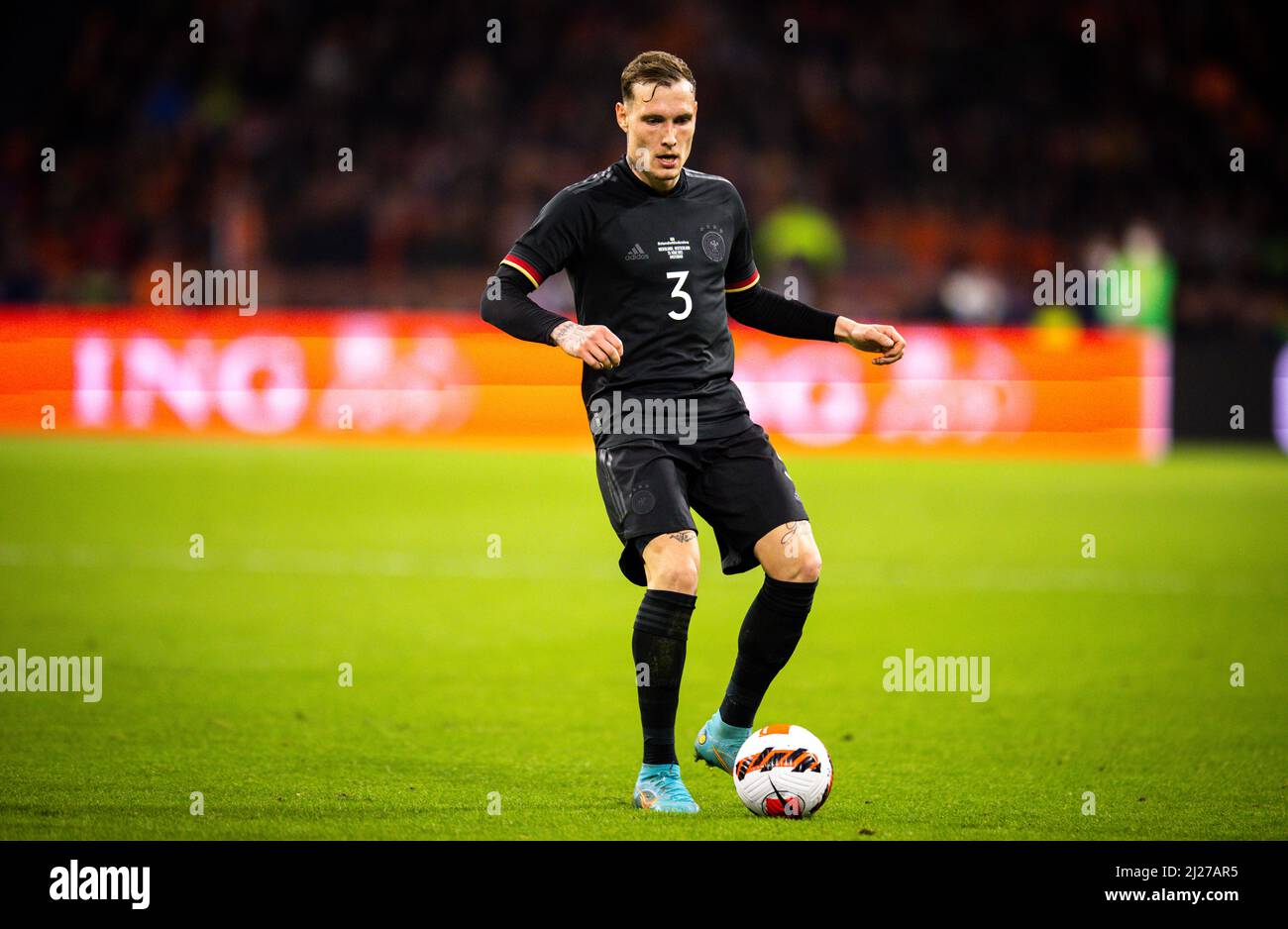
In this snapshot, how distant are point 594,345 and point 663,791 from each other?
1.41m

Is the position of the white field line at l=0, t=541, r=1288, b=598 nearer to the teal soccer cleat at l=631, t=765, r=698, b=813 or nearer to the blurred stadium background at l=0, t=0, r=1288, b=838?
the blurred stadium background at l=0, t=0, r=1288, b=838

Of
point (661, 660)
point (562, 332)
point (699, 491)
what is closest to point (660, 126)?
point (562, 332)

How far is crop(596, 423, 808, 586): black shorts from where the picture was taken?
544cm

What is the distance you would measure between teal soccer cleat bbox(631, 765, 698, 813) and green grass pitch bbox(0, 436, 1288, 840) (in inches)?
2.5

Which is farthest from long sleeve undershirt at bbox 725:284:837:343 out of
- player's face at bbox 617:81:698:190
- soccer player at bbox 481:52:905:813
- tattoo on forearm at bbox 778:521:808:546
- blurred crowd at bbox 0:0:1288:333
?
blurred crowd at bbox 0:0:1288:333

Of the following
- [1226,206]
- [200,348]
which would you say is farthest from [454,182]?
[1226,206]

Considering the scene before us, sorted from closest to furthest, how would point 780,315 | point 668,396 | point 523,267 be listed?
1. point 523,267
2. point 668,396
3. point 780,315

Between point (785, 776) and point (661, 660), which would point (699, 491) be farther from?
point (785, 776)

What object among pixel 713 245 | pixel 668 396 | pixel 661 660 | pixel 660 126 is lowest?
pixel 661 660

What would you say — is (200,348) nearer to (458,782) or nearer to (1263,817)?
(458,782)

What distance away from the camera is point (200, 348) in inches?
738

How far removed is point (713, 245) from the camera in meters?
5.75

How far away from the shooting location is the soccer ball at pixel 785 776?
5.24 metres

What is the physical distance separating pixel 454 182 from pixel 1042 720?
716 inches
